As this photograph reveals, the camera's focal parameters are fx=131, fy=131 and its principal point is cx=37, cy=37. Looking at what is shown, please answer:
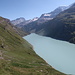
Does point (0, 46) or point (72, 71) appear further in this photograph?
point (0, 46)

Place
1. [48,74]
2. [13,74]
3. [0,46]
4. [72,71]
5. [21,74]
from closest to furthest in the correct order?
[13,74] → [21,74] → [48,74] → [72,71] → [0,46]

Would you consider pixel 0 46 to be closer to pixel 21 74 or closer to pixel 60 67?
pixel 60 67

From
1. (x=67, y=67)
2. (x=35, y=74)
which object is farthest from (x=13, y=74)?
(x=67, y=67)

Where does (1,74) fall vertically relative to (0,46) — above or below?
below

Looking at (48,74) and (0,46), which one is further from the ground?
(0,46)

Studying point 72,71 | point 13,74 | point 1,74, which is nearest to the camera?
point 1,74

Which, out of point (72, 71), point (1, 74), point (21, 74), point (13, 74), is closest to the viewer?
point (1, 74)

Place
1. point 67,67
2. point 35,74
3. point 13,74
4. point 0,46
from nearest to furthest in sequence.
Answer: point 13,74 → point 35,74 → point 67,67 → point 0,46

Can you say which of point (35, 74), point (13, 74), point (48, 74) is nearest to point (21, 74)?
point (13, 74)

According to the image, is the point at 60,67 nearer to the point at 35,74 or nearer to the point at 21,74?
the point at 35,74
